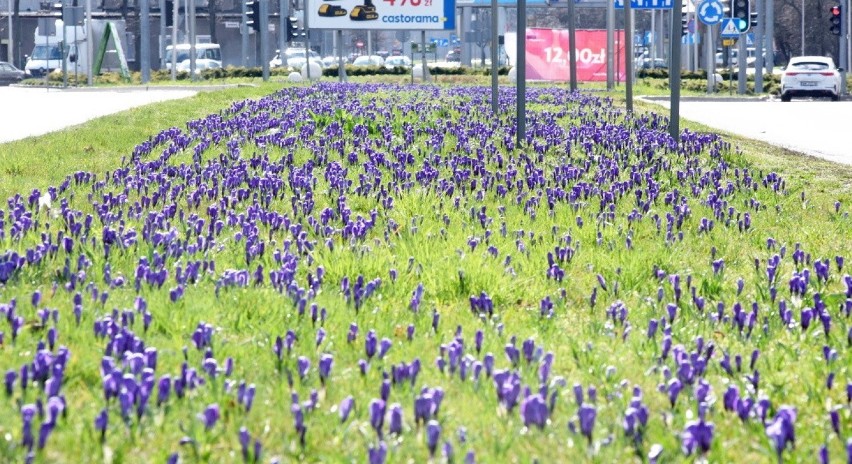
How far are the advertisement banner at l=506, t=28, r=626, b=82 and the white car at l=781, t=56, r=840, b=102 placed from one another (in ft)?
30.0

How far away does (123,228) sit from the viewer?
7.14m

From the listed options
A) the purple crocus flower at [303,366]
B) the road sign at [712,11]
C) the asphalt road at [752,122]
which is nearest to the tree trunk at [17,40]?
the road sign at [712,11]

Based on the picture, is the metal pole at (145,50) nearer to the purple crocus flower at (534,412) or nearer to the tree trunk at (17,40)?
the tree trunk at (17,40)

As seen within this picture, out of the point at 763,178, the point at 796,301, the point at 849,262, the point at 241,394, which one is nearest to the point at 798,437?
the point at 241,394

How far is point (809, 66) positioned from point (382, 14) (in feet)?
48.2

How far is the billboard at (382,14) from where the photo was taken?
4978 centimetres

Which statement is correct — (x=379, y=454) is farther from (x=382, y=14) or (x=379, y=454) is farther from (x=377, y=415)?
(x=382, y=14)

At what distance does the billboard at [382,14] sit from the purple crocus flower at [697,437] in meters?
46.2

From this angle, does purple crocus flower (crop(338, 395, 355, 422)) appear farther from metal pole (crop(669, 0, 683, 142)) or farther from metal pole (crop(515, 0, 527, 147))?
metal pole (crop(669, 0, 683, 142))

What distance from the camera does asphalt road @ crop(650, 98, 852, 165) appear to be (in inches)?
696

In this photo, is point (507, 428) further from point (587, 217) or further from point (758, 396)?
point (587, 217)

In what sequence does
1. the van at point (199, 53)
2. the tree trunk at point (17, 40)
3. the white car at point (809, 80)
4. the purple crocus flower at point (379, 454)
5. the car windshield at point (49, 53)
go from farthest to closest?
1. the tree trunk at point (17, 40)
2. the van at point (199, 53)
3. the car windshield at point (49, 53)
4. the white car at point (809, 80)
5. the purple crocus flower at point (379, 454)

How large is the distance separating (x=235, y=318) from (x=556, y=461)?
184 cm

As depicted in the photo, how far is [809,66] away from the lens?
4362 cm
